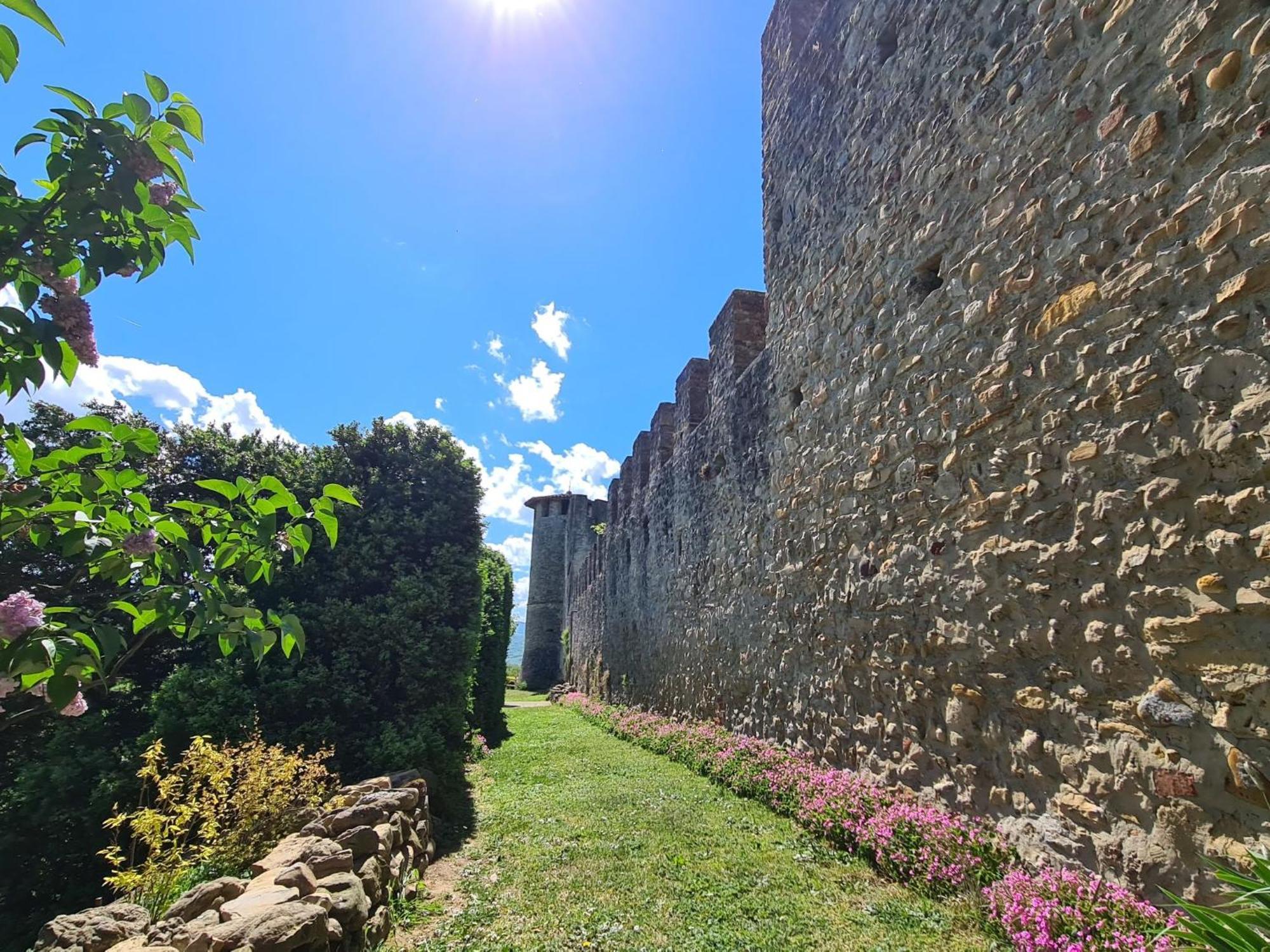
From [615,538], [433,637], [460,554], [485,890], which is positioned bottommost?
[485,890]

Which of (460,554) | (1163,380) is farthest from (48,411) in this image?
(1163,380)

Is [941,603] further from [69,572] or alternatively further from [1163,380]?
[69,572]

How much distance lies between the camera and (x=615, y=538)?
16.3 meters

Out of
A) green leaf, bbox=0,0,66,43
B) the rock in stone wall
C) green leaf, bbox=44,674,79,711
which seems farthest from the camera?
the rock in stone wall

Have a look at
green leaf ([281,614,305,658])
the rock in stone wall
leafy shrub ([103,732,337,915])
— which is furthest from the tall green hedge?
green leaf ([281,614,305,658])

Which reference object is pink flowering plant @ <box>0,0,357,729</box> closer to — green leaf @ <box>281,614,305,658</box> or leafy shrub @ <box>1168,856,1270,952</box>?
green leaf @ <box>281,614,305,658</box>

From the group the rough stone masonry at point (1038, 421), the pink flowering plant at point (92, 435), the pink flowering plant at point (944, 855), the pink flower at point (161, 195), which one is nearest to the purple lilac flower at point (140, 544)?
the pink flowering plant at point (92, 435)

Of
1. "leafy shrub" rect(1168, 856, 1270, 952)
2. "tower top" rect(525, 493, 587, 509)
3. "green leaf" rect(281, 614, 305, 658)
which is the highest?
"tower top" rect(525, 493, 587, 509)

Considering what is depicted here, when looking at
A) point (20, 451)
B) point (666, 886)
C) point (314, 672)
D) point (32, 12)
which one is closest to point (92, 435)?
point (20, 451)

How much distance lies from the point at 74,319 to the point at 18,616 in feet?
2.23

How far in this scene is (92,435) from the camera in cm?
174

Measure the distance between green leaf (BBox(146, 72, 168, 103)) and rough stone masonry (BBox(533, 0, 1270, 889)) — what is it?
363cm

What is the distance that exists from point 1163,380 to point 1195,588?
2.92ft

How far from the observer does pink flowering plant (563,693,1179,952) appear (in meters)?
2.58
